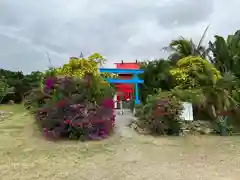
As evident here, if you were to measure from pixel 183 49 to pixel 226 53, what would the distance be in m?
2.22

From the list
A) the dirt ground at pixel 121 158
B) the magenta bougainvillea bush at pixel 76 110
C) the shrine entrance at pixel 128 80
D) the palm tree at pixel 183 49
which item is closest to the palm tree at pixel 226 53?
the palm tree at pixel 183 49

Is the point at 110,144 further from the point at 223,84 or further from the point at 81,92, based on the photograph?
the point at 223,84

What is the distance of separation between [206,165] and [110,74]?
29.0ft

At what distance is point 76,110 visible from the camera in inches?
427

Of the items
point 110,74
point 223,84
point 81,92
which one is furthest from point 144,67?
point 81,92

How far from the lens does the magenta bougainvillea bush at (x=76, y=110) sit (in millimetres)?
10805

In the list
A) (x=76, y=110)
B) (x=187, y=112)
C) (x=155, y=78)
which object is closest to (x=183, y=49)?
(x=155, y=78)

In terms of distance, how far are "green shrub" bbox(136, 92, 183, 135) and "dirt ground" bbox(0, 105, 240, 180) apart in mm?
566

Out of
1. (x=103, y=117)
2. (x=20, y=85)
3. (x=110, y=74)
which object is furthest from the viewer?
(x=20, y=85)

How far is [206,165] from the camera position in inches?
310

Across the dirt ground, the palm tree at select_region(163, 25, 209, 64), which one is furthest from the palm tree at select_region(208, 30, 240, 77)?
the dirt ground

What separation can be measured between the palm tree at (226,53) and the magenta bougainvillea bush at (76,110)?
7.89 m

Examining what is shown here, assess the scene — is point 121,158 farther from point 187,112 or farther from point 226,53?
point 226,53

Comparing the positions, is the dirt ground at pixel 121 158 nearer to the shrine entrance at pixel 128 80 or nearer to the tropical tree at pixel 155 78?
the shrine entrance at pixel 128 80
